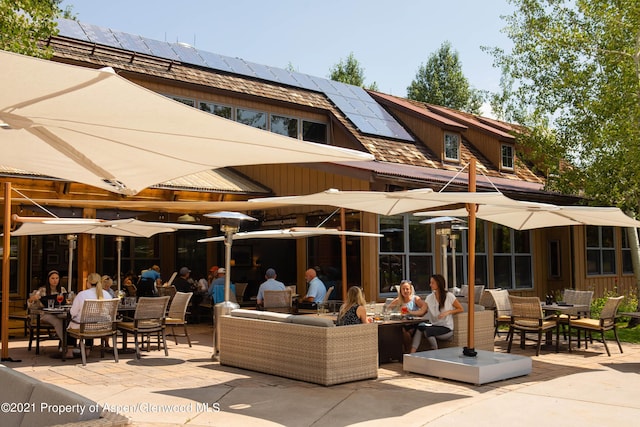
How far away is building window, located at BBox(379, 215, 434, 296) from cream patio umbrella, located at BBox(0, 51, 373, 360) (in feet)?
27.1

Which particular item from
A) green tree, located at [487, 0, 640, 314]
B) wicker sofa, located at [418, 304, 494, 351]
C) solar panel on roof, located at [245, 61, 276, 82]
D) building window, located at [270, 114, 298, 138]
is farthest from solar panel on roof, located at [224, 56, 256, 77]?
wicker sofa, located at [418, 304, 494, 351]

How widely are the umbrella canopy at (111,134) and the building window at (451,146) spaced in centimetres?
1226

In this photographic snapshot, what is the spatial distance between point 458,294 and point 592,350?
2.92m

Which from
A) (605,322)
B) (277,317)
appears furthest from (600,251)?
(277,317)

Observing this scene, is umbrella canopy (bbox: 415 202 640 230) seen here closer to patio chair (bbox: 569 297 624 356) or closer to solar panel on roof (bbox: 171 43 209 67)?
patio chair (bbox: 569 297 624 356)

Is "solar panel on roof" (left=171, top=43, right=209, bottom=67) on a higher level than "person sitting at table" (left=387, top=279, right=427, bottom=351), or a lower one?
higher

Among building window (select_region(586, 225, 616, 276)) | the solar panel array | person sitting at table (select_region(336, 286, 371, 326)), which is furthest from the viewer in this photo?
building window (select_region(586, 225, 616, 276))

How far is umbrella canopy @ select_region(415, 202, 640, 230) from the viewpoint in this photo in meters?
7.97

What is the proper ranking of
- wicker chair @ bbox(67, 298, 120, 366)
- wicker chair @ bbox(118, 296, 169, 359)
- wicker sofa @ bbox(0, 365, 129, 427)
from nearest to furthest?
1. wicker sofa @ bbox(0, 365, 129, 427)
2. wicker chair @ bbox(67, 298, 120, 366)
3. wicker chair @ bbox(118, 296, 169, 359)

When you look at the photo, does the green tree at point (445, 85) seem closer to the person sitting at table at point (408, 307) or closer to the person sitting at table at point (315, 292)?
the person sitting at table at point (315, 292)

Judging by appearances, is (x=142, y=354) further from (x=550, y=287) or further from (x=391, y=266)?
(x=550, y=287)

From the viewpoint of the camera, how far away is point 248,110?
15.8 m

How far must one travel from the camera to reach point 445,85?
42.2 meters

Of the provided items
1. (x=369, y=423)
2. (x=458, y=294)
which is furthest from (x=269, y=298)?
(x=369, y=423)
